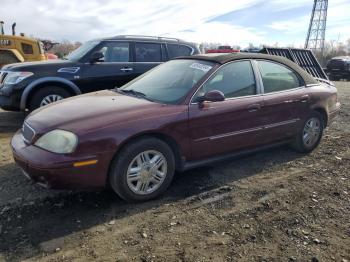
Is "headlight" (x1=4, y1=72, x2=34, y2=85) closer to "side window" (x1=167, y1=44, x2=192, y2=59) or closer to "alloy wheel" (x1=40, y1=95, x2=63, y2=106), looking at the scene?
"alloy wheel" (x1=40, y1=95, x2=63, y2=106)

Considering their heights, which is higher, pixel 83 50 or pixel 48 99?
pixel 83 50

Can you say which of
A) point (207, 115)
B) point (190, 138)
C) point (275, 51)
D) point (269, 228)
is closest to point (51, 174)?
point (190, 138)

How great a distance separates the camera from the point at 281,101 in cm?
507

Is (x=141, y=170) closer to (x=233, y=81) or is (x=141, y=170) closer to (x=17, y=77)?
(x=233, y=81)

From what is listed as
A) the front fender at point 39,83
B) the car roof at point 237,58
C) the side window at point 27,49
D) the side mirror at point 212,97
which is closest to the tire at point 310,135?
the car roof at point 237,58

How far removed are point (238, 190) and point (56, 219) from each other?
203cm

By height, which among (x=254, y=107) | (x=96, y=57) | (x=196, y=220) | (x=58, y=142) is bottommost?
(x=196, y=220)

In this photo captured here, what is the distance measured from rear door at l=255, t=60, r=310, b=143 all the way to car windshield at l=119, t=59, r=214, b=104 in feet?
3.06

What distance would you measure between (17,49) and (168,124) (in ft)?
38.6

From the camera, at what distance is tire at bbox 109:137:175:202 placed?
3719 mm

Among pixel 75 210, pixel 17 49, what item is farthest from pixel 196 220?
pixel 17 49

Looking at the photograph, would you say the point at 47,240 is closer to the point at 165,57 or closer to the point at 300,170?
the point at 300,170

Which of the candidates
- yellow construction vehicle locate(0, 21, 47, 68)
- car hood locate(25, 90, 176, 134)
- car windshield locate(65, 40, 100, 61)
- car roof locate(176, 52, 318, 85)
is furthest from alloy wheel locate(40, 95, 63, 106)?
yellow construction vehicle locate(0, 21, 47, 68)

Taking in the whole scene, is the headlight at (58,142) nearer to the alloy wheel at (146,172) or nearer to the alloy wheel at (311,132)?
the alloy wheel at (146,172)
